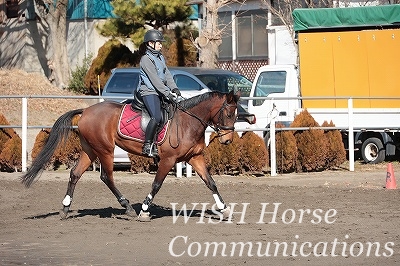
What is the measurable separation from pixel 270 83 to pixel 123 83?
145 inches

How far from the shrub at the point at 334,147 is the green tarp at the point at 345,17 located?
2.92 meters

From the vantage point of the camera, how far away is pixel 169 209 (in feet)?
47.8

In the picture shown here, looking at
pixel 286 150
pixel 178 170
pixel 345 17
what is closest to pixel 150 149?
pixel 178 170

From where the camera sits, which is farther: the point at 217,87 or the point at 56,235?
the point at 217,87

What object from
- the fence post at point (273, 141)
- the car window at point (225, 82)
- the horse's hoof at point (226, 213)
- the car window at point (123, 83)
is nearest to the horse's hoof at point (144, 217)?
the horse's hoof at point (226, 213)

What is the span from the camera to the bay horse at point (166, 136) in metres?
13.3

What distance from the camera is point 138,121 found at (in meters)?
13.5

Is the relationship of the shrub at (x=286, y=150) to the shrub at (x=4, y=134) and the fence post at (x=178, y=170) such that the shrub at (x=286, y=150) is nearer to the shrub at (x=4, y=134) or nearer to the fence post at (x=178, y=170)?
the fence post at (x=178, y=170)

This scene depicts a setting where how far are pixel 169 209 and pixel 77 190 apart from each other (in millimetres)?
3466

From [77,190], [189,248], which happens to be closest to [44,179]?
[77,190]

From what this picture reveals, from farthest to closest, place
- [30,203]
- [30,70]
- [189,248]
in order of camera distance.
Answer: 1. [30,70]
2. [30,203]
3. [189,248]

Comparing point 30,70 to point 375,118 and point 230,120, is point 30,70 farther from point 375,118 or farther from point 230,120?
point 230,120

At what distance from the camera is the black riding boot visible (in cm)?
1323

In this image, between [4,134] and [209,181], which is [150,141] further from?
[4,134]
